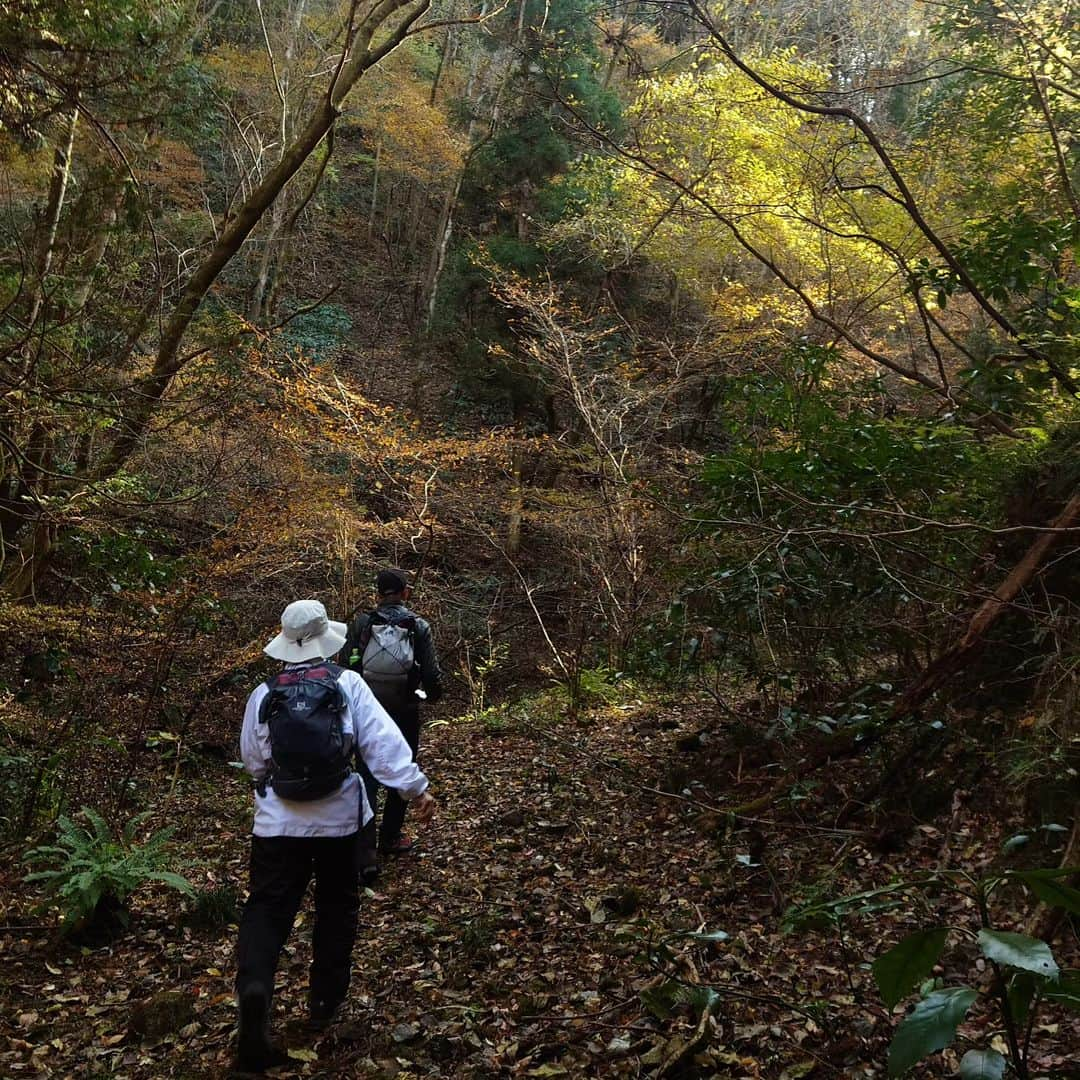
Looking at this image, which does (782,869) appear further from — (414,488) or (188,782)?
(414,488)

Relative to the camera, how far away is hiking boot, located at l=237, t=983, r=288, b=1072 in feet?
9.42

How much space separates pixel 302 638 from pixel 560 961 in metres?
1.87

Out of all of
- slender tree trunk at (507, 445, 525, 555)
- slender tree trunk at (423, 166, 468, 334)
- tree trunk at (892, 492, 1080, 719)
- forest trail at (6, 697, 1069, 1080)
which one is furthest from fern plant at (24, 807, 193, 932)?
→ slender tree trunk at (423, 166, 468, 334)

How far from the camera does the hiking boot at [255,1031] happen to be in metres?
2.87

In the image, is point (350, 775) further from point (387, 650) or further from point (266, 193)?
point (266, 193)

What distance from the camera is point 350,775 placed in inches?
123

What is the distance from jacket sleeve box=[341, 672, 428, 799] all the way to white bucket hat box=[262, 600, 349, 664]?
5.9 inches

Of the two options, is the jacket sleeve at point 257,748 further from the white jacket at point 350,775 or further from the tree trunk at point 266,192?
the tree trunk at point 266,192

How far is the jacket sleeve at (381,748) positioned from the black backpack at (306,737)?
7cm

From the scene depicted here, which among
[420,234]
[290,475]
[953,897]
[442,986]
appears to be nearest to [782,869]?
[953,897]

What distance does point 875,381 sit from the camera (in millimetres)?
4992

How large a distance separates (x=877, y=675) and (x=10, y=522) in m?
6.42

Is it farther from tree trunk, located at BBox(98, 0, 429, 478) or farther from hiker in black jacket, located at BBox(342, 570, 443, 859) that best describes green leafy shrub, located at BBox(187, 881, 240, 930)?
tree trunk, located at BBox(98, 0, 429, 478)

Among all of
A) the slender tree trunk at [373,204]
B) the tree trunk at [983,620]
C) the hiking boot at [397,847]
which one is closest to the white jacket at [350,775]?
the hiking boot at [397,847]
